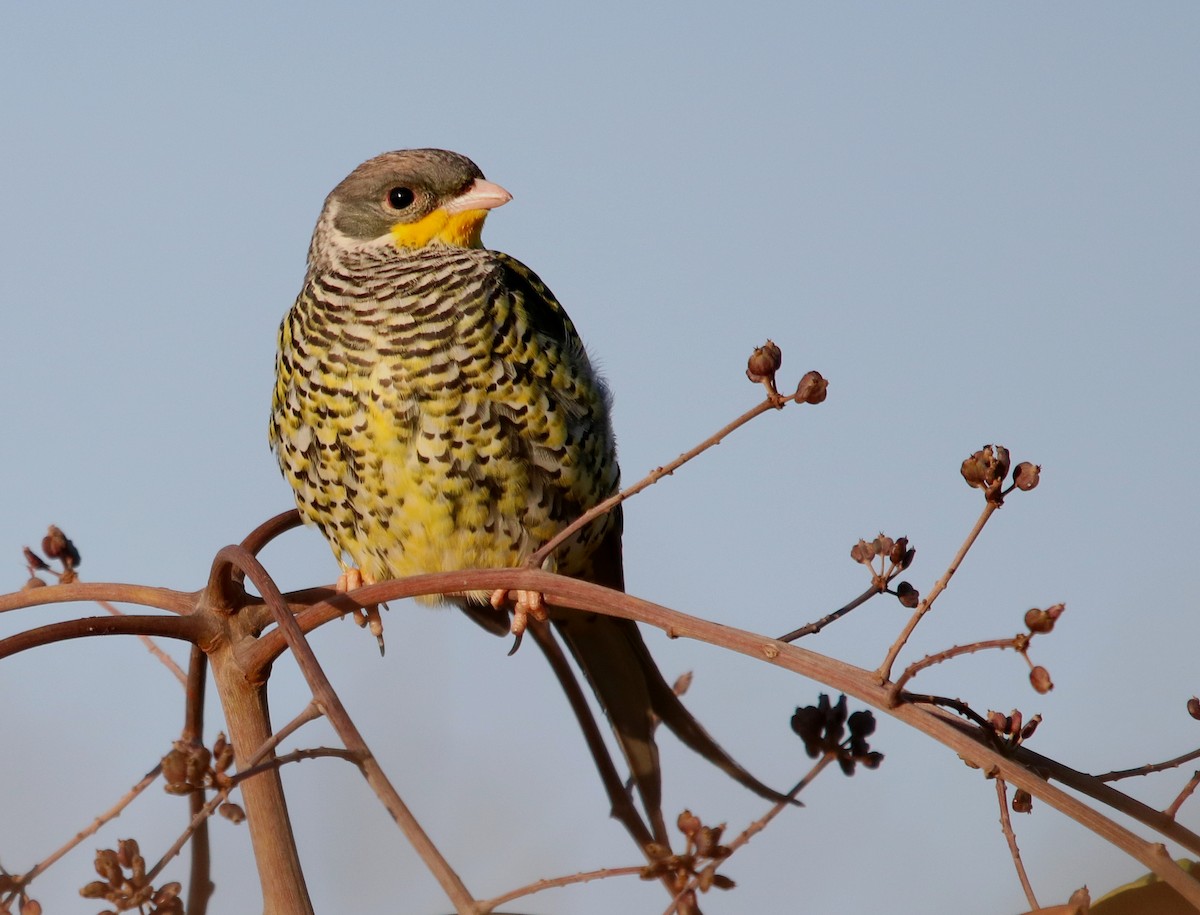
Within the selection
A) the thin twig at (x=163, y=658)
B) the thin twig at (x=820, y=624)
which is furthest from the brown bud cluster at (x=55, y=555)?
the thin twig at (x=820, y=624)

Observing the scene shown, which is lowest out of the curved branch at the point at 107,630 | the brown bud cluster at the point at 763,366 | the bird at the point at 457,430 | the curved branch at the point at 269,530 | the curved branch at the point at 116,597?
the brown bud cluster at the point at 763,366

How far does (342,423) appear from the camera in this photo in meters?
3.72

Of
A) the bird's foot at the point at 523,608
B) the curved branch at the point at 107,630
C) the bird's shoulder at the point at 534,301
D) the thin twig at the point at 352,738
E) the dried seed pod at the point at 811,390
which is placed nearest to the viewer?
the thin twig at the point at 352,738

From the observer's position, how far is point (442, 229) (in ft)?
13.8

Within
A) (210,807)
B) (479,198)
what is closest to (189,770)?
(210,807)

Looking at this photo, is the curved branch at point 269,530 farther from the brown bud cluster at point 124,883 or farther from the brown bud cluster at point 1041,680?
the brown bud cluster at point 1041,680

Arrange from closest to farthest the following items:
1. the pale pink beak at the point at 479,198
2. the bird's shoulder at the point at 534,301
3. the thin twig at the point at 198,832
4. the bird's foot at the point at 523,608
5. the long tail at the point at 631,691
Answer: the thin twig at the point at 198,832, the long tail at the point at 631,691, the bird's foot at the point at 523,608, the bird's shoulder at the point at 534,301, the pale pink beak at the point at 479,198

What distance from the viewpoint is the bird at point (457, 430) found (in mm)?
3662

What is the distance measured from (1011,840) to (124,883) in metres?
1.17

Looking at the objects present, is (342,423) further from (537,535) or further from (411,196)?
(411,196)

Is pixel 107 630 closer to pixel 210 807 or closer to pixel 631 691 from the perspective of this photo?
pixel 210 807

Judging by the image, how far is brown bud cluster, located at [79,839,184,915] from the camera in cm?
197

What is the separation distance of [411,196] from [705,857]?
8.95ft

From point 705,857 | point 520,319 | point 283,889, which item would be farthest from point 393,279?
point 705,857
